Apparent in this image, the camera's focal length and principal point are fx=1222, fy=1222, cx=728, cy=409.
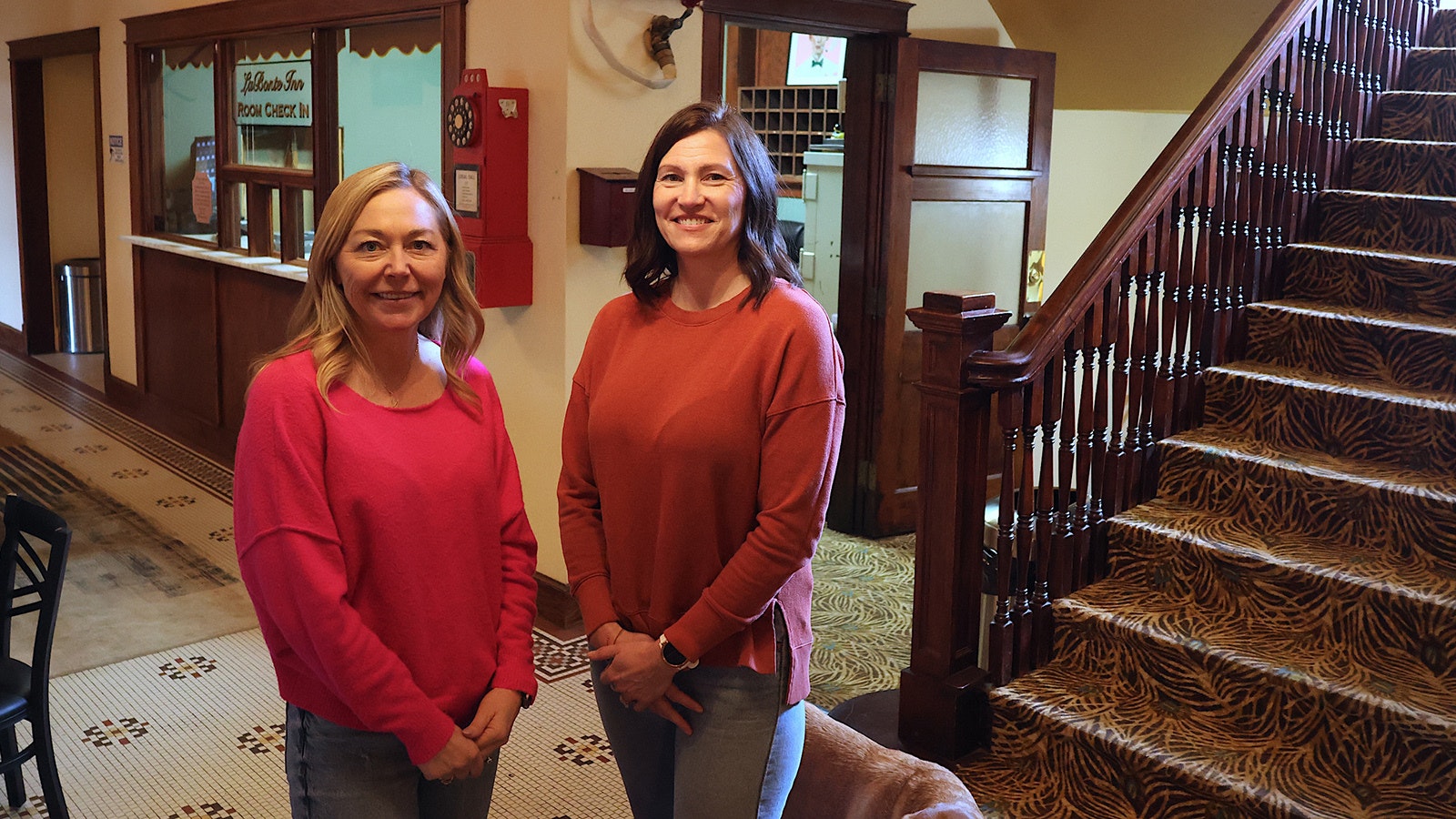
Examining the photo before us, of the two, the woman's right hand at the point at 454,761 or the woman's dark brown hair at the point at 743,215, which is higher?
the woman's dark brown hair at the point at 743,215

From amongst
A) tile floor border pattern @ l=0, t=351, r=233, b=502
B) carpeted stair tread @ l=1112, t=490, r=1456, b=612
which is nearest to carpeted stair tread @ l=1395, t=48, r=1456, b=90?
carpeted stair tread @ l=1112, t=490, r=1456, b=612

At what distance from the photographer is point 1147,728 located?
2.77 m

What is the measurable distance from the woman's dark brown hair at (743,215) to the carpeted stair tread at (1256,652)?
1.56m

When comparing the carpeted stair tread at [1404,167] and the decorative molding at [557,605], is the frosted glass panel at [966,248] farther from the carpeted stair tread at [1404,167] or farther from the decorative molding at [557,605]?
the decorative molding at [557,605]

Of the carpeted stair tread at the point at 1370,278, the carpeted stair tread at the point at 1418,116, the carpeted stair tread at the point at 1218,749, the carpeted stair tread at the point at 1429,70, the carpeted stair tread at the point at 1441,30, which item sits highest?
the carpeted stair tread at the point at 1441,30

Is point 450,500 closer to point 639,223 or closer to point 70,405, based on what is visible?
point 639,223

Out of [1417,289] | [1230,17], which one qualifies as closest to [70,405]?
[1230,17]

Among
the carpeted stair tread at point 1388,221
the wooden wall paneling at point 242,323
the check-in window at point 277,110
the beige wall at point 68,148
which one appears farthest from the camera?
the beige wall at point 68,148

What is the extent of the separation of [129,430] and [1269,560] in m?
6.28

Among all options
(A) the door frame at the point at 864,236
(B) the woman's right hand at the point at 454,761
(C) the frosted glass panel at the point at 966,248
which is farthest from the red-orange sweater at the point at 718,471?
(C) the frosted glass panel at the point at 966,248

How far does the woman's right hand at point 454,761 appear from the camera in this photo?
1.59 m

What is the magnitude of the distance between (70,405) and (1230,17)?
6.88m

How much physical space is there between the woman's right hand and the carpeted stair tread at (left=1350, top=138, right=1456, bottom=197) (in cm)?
363

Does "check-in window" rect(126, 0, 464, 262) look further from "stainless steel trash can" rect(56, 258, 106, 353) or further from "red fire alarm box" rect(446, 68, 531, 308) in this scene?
"stainless steel trash can" rect(56, 258, 106, 353)
